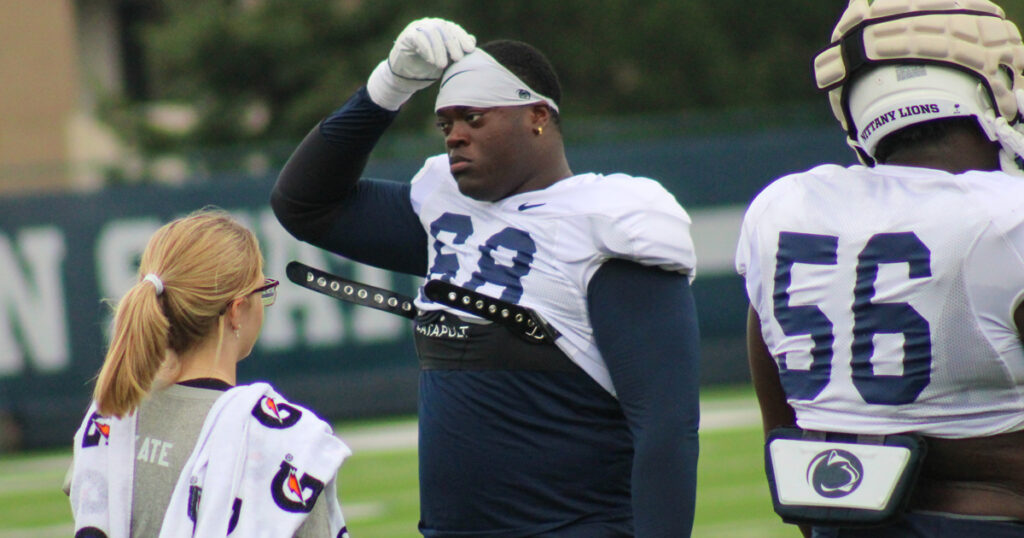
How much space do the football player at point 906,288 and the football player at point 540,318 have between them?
28 cm

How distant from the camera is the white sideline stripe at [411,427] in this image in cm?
1116

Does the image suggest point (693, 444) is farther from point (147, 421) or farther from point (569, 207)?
point (147, 421)

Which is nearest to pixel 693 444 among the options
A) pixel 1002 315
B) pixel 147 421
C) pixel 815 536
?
pixel 815 536

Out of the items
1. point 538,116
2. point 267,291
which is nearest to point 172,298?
point 267,291

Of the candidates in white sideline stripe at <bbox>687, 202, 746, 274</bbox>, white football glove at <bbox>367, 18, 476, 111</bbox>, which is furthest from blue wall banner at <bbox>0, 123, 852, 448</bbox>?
white football glove at <bbox>367, 18, 476, 111</bbox>

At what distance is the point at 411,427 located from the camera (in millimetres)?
12375

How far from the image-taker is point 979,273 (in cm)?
240

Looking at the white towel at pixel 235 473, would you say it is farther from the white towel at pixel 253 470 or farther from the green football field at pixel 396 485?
the green football field at pixel 396 485

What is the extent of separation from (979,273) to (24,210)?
11118mm

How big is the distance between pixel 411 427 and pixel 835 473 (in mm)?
9995

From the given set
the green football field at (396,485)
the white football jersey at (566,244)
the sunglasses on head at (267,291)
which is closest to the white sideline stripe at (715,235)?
the green football field at (396,485)

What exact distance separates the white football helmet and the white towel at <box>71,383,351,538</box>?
3.84 ft

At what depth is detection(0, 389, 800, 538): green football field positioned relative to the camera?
7816 millimetres

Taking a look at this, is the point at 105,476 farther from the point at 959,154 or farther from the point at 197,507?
the point at 959,154
